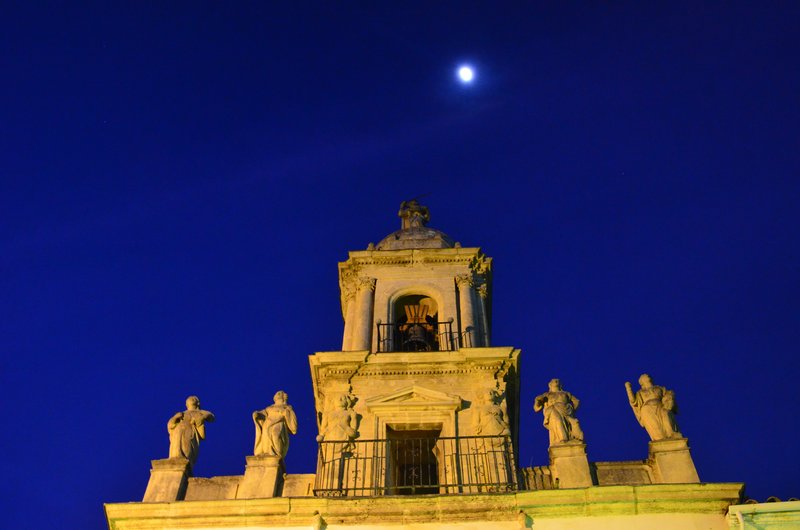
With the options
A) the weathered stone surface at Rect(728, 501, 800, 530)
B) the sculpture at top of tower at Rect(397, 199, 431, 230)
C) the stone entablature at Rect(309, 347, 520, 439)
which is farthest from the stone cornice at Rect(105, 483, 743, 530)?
the sculpture at top of tower at Rect(397, 199, 431, 230)

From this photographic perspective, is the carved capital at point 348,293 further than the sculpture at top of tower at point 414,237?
No

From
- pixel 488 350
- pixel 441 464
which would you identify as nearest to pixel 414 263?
pixel 488 350

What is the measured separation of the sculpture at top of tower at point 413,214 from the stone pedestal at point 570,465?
12.9m

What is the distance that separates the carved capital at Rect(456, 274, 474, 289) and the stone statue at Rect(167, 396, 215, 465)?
887cm

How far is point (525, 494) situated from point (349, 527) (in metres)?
3.23

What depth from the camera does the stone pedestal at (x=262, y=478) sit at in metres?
16.0

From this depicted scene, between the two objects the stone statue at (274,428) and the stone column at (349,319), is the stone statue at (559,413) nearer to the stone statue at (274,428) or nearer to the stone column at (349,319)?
the stone statue at (274,428)

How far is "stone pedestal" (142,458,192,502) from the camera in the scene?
16.0 metres

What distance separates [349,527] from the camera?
49.4 ft

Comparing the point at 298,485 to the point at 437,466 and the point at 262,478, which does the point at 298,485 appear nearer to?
the point at 262,478

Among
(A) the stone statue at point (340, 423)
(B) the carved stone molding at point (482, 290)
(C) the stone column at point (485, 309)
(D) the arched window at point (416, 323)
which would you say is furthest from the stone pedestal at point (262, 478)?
(B) the carved stone molding at point (482, 290)

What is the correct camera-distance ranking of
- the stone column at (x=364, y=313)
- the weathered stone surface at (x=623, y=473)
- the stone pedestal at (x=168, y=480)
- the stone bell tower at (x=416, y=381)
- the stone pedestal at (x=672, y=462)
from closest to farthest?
1. the stone pedestal at (x=672, y=462)
2. the stone pedestal at (x=168, y=480)
3. the weathered stone surface at (x=623, y=473)
4. the stone bell tower at (x=416, y=381)
5. the stone column at (x=364, y=313)

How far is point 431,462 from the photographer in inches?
776

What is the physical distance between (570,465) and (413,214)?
45.7ft
